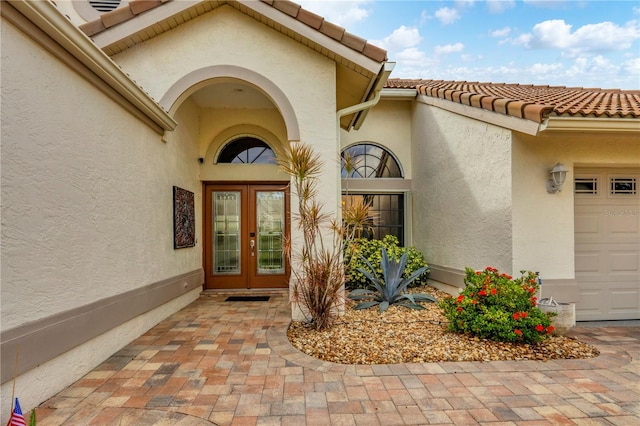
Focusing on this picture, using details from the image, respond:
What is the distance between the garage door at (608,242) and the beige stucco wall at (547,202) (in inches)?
14.1

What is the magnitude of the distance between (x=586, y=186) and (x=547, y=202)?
0.94 meters

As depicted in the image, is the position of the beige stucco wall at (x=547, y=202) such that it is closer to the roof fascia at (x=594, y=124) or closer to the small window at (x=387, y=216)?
the roof fascia at (x=594, y=124)

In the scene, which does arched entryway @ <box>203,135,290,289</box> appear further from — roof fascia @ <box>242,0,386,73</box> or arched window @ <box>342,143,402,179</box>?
roof fascia @ <box>242,0,386,73</box>

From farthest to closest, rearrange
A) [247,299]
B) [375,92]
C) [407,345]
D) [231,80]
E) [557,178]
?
[247,299]
[375,92]
[231,80]
[557,178]
[407,345]

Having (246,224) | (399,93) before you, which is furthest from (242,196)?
(399,93)

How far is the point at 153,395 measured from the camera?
3.24 m

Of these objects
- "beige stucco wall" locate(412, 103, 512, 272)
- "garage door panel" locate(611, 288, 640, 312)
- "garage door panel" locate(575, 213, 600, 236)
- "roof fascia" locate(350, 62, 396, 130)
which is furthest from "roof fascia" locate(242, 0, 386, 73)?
"garage door panel" locate(611, 288, 640, 312)

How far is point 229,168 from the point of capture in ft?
27.4

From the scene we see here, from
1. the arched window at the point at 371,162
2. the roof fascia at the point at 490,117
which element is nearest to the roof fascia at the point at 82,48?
the arched window at the point at 371,162

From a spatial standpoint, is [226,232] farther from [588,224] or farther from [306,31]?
[588,224]

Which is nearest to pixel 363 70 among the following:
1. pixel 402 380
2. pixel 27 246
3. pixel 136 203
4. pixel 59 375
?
pixel 136 203

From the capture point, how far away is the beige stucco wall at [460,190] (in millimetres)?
5824

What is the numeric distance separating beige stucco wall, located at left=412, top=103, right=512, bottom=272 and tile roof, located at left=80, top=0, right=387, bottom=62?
260 centimetres

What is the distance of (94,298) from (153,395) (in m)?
1.46
